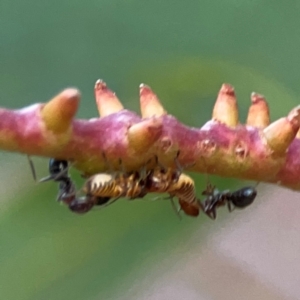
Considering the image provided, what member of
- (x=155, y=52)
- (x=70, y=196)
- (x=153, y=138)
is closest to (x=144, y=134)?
(x=153, y=138)

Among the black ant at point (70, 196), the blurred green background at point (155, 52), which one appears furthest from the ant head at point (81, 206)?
the blurred green background at point (155, 52)

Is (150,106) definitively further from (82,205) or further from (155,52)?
(155,52)

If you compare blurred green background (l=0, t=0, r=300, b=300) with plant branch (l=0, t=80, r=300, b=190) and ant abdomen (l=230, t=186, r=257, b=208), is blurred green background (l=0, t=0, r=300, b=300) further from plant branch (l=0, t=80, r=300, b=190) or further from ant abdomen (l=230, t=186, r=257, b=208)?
plant branch (l=0, t=80, r=300, b=190)

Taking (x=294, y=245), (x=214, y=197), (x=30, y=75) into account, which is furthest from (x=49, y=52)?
(x=214, y=197)

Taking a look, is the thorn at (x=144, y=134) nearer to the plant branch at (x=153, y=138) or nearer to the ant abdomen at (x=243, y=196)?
the plant branch at (x=153, y=138)

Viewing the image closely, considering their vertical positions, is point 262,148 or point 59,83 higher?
point 262,148

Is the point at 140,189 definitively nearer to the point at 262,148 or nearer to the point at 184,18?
the point at 262,148
